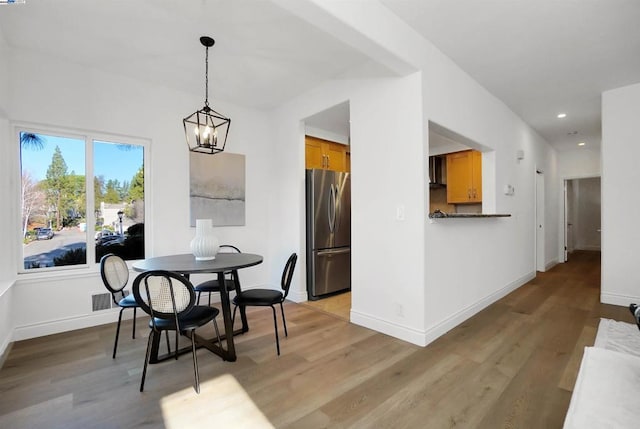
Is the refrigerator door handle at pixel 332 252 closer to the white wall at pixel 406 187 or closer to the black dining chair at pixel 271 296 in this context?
the white wall at pixel 406 187

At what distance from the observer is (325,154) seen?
471 centimetres

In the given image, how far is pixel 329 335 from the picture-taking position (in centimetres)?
298

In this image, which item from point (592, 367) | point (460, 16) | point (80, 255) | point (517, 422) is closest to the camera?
point (592, 367)

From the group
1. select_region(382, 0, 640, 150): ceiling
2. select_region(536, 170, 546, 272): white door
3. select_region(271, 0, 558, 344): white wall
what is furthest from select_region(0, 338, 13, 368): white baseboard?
select_region(536, 170, 546, 272): white door

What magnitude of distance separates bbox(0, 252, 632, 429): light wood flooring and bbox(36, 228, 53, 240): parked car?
980 mm

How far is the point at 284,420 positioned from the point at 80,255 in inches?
114

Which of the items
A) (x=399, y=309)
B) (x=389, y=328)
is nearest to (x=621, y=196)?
(x=399, y=309)

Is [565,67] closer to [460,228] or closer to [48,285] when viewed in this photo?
[460,228]

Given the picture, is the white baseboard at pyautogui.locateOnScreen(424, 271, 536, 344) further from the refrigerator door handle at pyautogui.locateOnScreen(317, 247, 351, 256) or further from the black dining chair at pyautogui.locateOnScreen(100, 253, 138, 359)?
the black dining chair at pyautogui.locateOnScreen(100, 253, 138, 359)

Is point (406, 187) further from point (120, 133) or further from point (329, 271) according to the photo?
point (120, 133)

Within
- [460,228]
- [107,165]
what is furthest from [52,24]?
[460,228]

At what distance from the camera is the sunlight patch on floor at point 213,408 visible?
1.73m

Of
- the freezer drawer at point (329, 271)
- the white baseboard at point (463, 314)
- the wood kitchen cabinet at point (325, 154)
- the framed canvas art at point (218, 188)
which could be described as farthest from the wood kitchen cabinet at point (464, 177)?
the framed canvas art at point (218, 188)

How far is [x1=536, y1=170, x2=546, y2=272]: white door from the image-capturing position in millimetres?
5922
